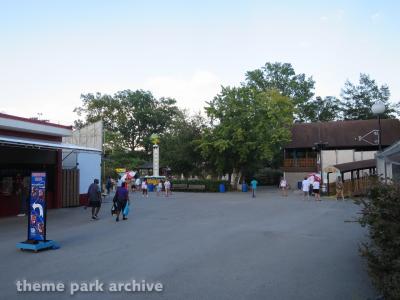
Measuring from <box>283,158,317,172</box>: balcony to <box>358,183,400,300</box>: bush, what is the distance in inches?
1526

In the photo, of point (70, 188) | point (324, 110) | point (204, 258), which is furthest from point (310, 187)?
point (324, 110)

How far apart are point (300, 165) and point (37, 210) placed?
3755 cm

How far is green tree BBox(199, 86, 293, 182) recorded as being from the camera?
37594 millimetres

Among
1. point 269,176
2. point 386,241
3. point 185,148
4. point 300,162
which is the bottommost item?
point 386,241

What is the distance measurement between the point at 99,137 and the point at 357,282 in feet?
76.5

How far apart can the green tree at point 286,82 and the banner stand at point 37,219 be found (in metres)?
51.1

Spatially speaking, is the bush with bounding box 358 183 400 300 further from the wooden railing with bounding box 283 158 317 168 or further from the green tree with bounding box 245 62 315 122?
the green tree with bounding box 245 62 315 122

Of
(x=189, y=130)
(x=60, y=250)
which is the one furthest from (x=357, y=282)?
(x=189, y=130)

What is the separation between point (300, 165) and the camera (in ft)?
145

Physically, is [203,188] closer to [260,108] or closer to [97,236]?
[260,108]

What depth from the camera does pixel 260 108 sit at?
3872 centimetres

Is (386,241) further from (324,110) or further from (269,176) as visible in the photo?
(324,110)

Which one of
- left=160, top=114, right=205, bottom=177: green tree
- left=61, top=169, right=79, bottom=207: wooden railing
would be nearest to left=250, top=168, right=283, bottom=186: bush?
left=160, top=114, right=205, bottom=177: green tree

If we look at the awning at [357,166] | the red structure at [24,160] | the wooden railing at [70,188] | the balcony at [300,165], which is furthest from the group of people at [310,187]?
the red structure at [24,160]
